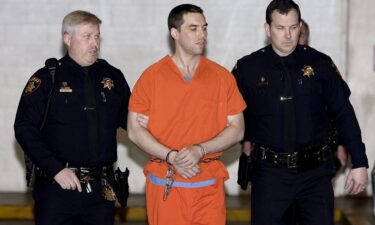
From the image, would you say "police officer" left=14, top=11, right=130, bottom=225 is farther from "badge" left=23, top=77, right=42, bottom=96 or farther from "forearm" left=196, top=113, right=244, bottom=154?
"forearm" left=196, top=113, right=244, bottom=154

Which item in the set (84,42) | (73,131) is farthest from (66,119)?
(84,42)

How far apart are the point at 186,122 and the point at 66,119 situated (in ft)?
2.52

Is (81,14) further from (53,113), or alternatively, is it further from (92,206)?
(92,206)

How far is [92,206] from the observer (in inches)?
207

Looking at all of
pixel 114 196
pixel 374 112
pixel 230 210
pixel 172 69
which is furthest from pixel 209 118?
pixel 374 112

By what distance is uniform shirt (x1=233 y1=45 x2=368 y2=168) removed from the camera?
5.44 m

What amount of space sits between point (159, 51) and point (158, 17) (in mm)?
343

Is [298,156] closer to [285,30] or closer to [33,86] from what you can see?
[285,30]

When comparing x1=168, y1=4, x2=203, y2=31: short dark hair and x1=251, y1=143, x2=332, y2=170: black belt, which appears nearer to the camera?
x1=168, y1=4, x2=203, y2=31: short dark hair

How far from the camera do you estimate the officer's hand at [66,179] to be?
508 cm

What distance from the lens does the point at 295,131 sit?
5.43 meters

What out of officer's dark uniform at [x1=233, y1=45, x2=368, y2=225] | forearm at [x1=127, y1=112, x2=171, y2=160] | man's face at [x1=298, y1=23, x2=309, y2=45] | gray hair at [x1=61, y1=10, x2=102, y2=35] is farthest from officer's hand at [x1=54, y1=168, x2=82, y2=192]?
man's face at [x1=298, y1=23, x2=309, y2=45]

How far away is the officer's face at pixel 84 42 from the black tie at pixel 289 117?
125cm

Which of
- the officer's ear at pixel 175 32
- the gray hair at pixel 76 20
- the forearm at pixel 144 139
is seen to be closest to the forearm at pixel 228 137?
the forearm at pixel 144 139
